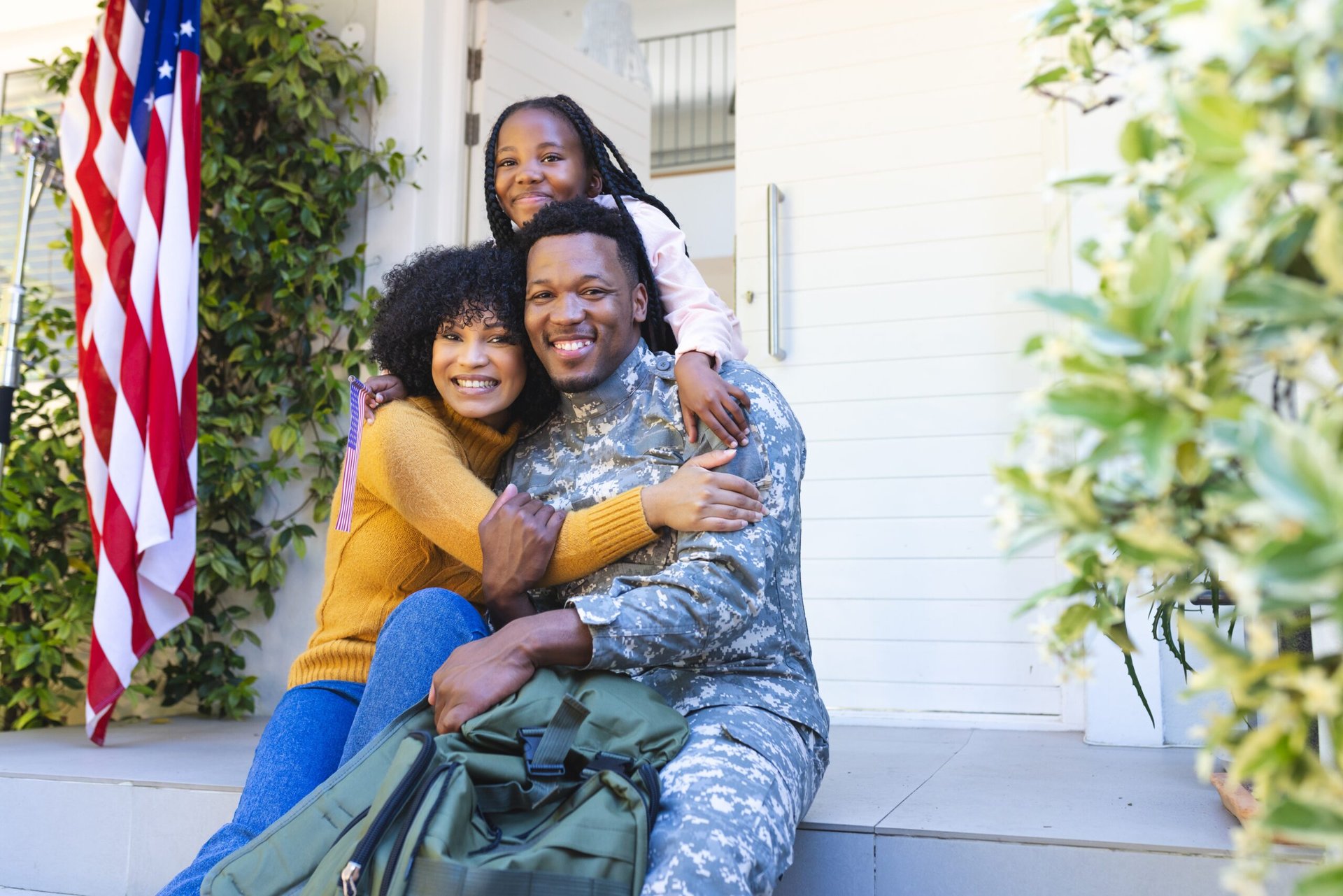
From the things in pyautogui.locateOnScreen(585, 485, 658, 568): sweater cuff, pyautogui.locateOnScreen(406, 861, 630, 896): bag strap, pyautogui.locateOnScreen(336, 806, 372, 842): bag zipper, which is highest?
pyautogui.locateOnScreen(585, 485, 658, 568): sweater cuff

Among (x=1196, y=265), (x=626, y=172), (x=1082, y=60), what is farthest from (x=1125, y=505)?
(x=626, y=172)

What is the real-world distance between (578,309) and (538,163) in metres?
0.51

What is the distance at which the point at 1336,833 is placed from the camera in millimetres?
551

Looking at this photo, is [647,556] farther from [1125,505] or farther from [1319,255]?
[1319,255]

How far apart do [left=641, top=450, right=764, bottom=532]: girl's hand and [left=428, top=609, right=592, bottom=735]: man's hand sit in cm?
19

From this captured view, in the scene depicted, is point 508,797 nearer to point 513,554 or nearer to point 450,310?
point 513,554

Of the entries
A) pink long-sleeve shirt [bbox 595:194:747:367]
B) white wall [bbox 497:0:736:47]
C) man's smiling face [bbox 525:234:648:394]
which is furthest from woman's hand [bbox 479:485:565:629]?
white wall [bbox 497:0:736:47]

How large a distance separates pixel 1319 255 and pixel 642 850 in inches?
35.2

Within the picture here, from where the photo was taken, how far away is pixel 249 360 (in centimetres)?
345

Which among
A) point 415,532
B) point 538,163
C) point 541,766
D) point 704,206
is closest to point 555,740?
point 541,766

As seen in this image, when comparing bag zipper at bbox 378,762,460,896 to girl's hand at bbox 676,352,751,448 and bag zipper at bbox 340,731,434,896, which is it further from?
girl's hand at bbox 676,352,751,448

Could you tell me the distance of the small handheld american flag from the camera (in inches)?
71.5

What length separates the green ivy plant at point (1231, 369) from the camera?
53 cm

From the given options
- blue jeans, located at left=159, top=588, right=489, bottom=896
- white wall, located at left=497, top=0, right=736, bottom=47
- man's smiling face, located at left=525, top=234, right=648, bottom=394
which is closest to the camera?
blue jeans, located at left=159, top=588, right=489, bottom=896
